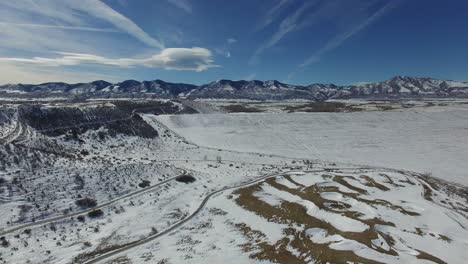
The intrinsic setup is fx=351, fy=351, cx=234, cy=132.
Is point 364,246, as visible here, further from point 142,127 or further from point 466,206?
point 142,127

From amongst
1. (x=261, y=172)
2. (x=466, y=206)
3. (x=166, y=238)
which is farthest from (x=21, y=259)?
(x=466, y=206)

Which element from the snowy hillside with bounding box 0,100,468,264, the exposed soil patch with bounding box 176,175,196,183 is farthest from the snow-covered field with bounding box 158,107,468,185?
the exposed soil patch with bounding box 176,175,196,183

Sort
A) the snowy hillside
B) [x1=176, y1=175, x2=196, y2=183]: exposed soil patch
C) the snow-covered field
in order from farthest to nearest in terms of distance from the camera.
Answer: the snow-covered field → [x1=176, y1=175, x2=196, y2=183]: exposed soil patch → the snowy hillside

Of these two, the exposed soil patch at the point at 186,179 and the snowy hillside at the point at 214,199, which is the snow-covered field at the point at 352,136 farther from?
the exposed soil patch at the point at 186,179

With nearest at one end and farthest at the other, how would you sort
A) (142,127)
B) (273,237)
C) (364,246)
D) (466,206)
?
(364,246) → (273,237) → (466,206) → (142,127)

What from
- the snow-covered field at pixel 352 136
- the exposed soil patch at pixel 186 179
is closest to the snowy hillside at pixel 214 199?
the exposed soil patch at pixel 186 179

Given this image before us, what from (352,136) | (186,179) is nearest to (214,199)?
(186,179)

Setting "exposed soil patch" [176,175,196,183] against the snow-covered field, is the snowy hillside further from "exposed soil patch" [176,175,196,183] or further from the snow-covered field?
the snow-covered field

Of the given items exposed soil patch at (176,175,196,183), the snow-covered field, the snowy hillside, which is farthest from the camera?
the snow-covered field
